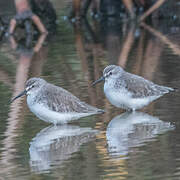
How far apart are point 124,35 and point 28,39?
3152 mm

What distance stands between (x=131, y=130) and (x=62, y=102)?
4.08 ft

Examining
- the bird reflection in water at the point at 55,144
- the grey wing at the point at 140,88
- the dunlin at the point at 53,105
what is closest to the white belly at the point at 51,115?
the dunlin at the point at 53,105

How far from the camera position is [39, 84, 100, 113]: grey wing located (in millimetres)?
10625

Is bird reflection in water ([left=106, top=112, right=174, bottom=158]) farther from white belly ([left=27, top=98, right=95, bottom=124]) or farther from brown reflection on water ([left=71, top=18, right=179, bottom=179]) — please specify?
white belly ([left=27, top=98, right=95, bottom=124])

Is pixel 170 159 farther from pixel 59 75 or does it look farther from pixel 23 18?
pixel 23 18

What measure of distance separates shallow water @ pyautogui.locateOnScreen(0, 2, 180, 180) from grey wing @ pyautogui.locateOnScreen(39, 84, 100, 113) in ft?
→ 1.02

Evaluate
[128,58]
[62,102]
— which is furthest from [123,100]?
[128,58]

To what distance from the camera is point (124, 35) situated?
21.0m

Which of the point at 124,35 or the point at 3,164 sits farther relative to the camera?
the point at 124,35

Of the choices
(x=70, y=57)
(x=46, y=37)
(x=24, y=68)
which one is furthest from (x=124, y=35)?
(x=24, y=68)

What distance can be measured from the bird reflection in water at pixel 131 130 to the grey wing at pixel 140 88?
365 millimetres

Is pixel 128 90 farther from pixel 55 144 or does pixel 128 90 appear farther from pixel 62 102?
pixel 55 144

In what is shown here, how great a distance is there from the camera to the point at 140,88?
11.4 metres

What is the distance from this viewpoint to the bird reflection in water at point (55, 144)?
8.91 meters
